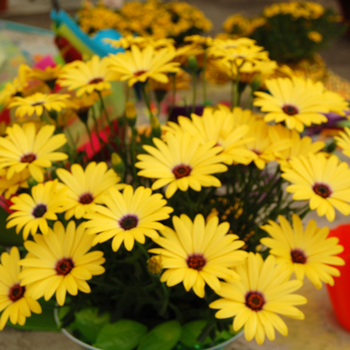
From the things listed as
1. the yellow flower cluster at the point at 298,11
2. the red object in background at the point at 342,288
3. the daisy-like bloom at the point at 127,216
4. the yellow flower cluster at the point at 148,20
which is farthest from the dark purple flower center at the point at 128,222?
the yellow flower cluster at the point at 298,11

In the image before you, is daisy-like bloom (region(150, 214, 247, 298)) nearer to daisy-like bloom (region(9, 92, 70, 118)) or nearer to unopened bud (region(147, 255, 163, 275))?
unopened bud (region(147, 255, 163, 275))

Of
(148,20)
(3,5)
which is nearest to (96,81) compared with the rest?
(148,20)

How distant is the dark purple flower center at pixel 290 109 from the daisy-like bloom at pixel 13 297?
26cm

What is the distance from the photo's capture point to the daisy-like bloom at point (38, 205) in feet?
0.87

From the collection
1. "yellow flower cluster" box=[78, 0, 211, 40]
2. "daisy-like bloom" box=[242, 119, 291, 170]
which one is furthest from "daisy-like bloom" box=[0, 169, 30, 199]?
"yellow flower cluster" box=[78, 0, 211, 40]

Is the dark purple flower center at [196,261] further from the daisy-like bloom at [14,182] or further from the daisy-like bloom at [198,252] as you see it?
the daisy-like bloom at [14,182]

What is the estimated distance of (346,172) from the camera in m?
0.29

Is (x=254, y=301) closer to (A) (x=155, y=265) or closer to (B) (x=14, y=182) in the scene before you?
(A) (x=155, y=265)

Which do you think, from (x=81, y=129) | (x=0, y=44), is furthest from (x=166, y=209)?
(x=0, y=44)

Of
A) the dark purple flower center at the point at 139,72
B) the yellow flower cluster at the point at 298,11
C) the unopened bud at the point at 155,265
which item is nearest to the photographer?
the unopened bud at the point at 155,265

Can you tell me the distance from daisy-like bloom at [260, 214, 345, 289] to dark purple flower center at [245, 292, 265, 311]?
0.10ft

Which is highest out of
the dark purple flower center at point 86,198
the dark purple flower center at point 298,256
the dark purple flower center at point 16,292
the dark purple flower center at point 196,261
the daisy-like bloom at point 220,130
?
the daisy-like bloom at point 220,130

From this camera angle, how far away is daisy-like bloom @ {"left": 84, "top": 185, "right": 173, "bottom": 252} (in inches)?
9.5

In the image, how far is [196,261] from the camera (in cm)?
27
